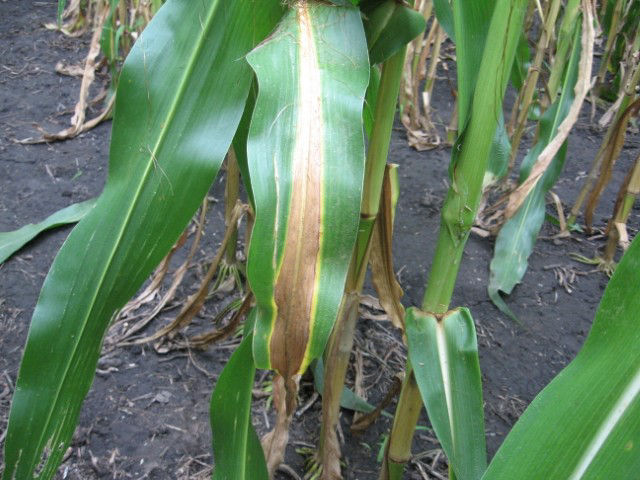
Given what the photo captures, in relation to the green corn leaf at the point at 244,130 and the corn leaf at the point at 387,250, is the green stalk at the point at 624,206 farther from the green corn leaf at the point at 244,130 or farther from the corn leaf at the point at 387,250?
the green corn leaf at the point at 244,130

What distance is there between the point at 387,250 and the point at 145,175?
268mm

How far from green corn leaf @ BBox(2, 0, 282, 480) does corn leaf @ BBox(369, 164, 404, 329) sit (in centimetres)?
19

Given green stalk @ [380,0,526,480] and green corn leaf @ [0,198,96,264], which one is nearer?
green stalk @ [380,0,526,480]

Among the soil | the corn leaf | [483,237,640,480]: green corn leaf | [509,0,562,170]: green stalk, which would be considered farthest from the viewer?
[509,0,562,170]: green stalk

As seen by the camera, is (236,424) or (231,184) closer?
(236,424)

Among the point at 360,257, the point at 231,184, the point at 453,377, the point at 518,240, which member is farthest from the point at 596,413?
the point at 518,240

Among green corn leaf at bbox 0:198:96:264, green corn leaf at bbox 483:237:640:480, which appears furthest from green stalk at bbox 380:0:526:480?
green corn leaf at bbox 0:198:96:264

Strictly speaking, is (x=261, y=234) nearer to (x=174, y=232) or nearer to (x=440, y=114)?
(x=174, y=232)

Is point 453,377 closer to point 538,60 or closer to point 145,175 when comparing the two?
point 145,175

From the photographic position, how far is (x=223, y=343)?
97 centimetres

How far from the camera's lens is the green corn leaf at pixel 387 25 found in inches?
16.8

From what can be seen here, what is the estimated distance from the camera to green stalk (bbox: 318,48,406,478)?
477mm

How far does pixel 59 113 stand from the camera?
1.68 meters

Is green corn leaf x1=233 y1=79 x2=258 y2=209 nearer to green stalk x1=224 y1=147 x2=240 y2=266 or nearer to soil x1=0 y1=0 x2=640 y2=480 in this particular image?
green stalk x1=224 y1=147 x2=240 y2=266
